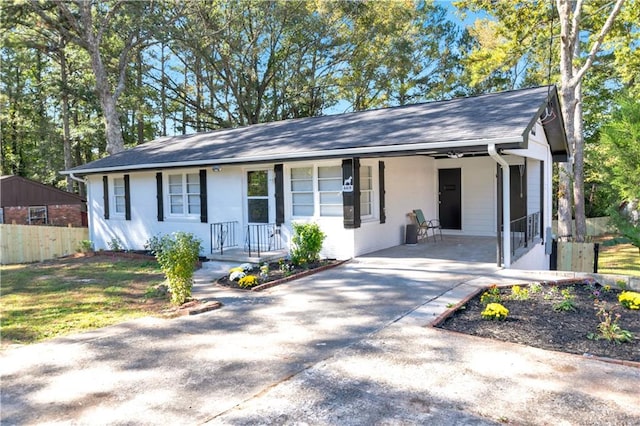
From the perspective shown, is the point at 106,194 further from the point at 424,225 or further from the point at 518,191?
the point at 518,191

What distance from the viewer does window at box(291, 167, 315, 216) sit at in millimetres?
10391

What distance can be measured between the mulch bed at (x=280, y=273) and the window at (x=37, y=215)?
59.0 ft

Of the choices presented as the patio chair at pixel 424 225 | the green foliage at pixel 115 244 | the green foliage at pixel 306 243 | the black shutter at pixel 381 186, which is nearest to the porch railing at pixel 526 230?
the patio chair at pixel 424 225

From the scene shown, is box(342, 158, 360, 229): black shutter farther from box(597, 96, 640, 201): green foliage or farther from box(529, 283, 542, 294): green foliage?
box(597, 96, 640, 201): green foliage

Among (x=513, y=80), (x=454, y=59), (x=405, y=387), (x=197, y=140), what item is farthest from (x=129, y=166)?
(x=513, y=80)

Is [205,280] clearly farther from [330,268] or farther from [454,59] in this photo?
[454,59]

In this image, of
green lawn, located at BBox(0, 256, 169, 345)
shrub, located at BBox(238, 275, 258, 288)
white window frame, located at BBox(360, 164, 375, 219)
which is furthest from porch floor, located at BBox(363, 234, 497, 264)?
green lawn, located at BBox(0, 256, 169, 345)

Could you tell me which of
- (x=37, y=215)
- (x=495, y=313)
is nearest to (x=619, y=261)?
(x=495, y=313)

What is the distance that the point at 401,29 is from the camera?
2409 cm

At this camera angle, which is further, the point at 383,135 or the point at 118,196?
the point at 118,196

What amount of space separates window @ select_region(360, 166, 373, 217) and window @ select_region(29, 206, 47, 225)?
62.1 ft

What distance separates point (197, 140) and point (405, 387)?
1252 cm

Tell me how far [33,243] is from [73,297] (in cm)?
872

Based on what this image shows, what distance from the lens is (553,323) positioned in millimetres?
5270
